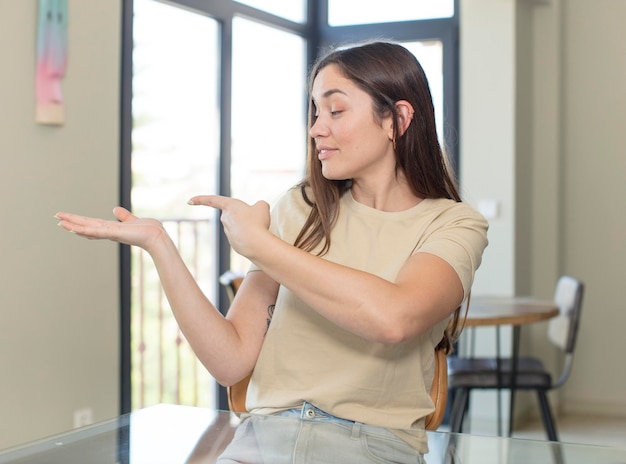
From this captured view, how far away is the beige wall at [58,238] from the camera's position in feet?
9.42

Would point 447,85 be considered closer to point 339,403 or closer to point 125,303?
point 125,303

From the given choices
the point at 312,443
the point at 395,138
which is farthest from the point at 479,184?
the point at 312,443

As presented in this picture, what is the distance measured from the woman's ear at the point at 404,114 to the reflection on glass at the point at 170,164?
2.40 meters

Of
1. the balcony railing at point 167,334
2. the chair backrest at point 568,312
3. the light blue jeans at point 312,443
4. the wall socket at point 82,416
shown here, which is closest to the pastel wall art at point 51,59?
the wall socket at point 82,416

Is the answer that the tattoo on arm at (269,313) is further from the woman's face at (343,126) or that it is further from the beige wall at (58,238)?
the beige wall at (58,238)

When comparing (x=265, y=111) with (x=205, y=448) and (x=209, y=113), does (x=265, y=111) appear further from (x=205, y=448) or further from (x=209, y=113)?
(x=205, y=448)

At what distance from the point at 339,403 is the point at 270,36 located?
11.9 ft

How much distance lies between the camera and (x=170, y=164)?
164 inches

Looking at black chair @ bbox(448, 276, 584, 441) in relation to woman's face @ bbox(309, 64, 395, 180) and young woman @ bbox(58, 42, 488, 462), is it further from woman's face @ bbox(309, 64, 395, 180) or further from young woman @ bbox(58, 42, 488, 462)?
woman's face @ bbox(309, 64, 395, 180)

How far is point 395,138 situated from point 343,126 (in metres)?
0.12

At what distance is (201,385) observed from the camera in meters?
4.66

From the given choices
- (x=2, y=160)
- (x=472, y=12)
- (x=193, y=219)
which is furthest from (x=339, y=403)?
(x=472, y=12)

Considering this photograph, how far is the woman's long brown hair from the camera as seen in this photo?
1.59 metres

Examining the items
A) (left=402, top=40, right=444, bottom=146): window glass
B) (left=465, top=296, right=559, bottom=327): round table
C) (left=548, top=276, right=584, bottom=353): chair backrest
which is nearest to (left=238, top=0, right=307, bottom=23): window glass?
(left=402, top=40, right=444, bottom=146): window glass
